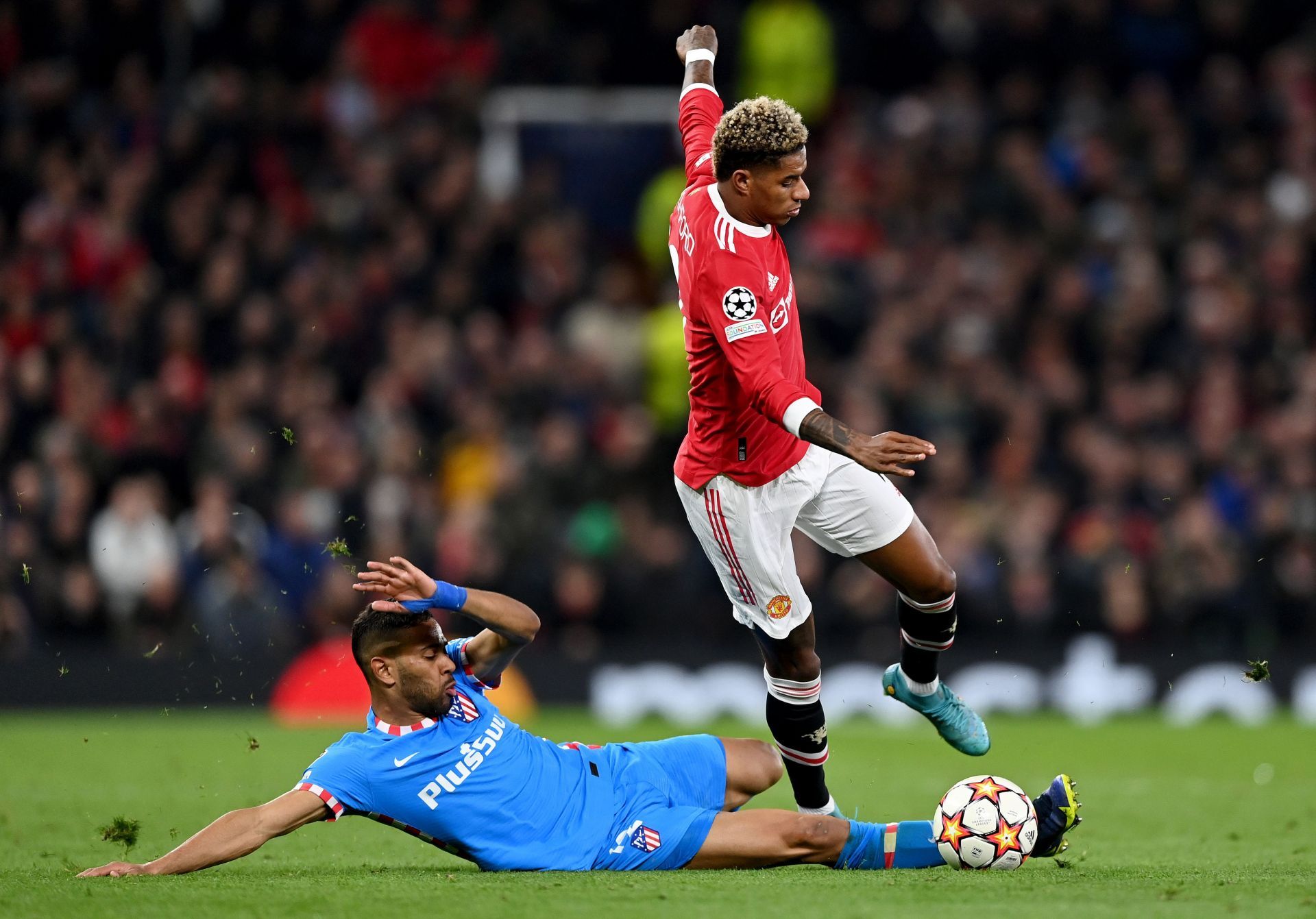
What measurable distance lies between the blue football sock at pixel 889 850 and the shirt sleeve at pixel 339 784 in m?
1.92

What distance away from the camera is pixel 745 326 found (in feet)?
23.9

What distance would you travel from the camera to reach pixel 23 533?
13602 millimetres

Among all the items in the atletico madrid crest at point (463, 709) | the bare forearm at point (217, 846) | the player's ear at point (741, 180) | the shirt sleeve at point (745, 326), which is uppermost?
the player's ear at point (741, 180)

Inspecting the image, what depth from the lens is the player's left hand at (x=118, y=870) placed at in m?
6.70

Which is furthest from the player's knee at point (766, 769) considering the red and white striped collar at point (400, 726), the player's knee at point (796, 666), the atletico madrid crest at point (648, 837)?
the red and white striped collar at point (400, 726)

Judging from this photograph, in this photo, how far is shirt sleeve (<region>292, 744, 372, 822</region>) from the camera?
6.85m

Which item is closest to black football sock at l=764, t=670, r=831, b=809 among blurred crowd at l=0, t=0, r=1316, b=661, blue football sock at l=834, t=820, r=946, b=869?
blue football sock at l=834, t=820, r=946, b=869

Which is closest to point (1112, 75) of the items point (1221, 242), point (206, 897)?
point (1221, 242)

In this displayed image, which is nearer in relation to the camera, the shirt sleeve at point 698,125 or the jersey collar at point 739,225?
the jersey collar at point 739,225

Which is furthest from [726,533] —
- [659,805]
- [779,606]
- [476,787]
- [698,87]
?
[698,87]

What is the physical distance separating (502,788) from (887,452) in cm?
198

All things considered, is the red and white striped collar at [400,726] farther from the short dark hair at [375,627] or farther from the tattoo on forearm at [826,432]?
the tattoo on forearm at [826,432]

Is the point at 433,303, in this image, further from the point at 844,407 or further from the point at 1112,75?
the point at 1112,75

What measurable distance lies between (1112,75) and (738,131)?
485 inches
